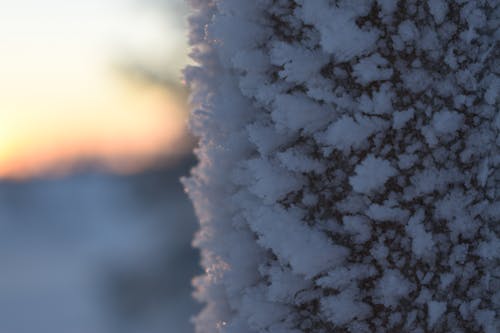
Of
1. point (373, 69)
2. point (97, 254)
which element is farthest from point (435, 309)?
point (97, 254)

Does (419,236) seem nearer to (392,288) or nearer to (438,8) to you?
(392,288)

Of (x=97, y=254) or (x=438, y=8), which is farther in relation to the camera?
(x=97, y=254)

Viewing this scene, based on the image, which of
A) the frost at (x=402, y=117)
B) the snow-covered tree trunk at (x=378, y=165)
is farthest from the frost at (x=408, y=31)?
the frost at (x=402, y=117)

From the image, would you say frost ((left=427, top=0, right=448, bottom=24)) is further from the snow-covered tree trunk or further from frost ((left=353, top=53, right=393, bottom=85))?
frost ((left=353, top=53, right=393, bottom=85))

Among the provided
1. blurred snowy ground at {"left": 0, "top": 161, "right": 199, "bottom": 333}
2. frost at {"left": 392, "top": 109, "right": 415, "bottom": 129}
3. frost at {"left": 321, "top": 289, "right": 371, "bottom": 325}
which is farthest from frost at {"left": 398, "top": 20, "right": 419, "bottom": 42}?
blurred snowy ground at {"left": 0, "top": 161, "right": 199, "bottom": 333}

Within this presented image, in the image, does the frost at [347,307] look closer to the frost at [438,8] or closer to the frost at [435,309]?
the frost at [435,309]

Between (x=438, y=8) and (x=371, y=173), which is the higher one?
(x=438, y=8)

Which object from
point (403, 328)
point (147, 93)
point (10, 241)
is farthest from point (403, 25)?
point (10, 241)

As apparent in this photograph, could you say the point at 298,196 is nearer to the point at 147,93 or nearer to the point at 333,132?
the point at 333,132
